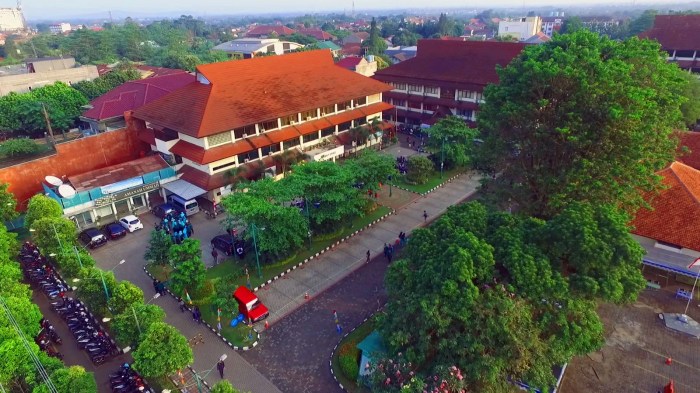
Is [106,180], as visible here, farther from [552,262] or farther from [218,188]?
[552,262]

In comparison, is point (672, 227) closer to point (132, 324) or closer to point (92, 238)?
point (132, 324)

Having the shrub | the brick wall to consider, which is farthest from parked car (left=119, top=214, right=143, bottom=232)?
the shrub

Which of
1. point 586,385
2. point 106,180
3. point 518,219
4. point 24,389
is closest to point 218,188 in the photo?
point 106,180

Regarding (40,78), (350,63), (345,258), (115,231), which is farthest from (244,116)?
(40,78)

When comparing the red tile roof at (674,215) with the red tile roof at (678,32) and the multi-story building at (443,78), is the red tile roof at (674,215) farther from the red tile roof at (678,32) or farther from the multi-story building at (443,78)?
the red tile roof at (678,32)

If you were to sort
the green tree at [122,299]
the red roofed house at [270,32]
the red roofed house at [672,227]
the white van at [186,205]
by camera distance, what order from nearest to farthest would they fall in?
the green tree at [122,299] < the red roofed house at [672,227] < the white van at [186,205] < the red roofed house at [270,32]

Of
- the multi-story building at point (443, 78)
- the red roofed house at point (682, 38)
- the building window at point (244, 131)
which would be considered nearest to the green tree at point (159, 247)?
the building window at point (244, 131)

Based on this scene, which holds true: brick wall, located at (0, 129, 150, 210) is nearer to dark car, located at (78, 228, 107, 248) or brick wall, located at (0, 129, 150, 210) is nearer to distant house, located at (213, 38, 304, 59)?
dark car, located at (78, 228, 107, 248)
